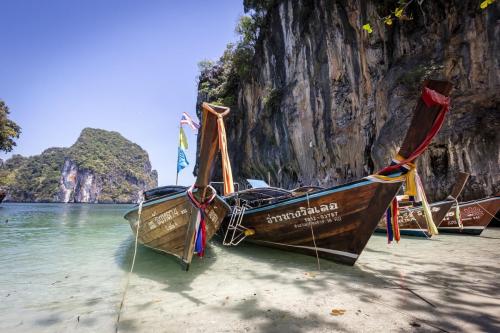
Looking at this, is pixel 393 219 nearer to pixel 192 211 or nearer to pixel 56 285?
pixel 192 211

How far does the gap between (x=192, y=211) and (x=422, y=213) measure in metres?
7.83

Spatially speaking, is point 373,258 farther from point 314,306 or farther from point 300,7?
point 300,7

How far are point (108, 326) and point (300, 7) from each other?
19599 mm

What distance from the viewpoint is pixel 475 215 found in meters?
8.52

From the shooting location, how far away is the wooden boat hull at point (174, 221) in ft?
15.8

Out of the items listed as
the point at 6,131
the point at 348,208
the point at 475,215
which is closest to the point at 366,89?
the point at 475,215

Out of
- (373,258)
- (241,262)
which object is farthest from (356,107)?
(241,262)

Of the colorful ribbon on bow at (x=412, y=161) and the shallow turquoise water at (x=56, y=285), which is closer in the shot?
the shallow turquoise water at (x=56, y=285)

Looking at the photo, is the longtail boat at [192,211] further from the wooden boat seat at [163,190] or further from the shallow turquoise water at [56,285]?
the wooden boat seat at [163,190]

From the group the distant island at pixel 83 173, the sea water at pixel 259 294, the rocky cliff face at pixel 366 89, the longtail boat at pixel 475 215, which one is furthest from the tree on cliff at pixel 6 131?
the distant island at pixel 83 173

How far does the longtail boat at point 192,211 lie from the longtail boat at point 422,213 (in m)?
6.09

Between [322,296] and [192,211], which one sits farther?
[192,211]

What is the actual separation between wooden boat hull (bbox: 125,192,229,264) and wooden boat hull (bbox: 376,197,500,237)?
6380mm

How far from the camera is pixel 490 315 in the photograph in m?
2.44
